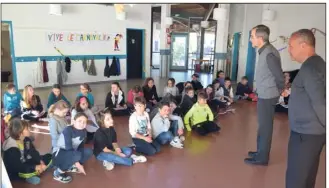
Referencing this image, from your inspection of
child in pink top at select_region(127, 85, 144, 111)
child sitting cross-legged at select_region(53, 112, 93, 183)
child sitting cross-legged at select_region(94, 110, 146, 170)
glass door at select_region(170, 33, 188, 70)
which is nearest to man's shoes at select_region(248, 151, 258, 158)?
child sitting cross-legged at select_region(94, 110, 146, 170)

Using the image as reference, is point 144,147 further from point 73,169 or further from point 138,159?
point 73,169

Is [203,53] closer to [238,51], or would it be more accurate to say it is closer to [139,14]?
[238,51]

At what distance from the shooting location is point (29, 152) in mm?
2441

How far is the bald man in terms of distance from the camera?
5.20 feet

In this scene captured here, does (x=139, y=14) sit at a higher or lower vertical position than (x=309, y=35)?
higher

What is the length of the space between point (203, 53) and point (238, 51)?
4.13 m

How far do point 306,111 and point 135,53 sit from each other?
7.98 meters

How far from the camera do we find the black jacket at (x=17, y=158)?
2303 mm

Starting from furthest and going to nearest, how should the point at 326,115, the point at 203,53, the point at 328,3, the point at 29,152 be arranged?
the point at 203,53 → the point at 29,152 → the point at 326,115 → the point at 328,3

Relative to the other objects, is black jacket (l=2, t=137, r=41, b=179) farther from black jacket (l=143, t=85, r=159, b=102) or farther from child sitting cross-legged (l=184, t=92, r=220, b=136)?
black jacket (l=143, t=85, r=159, b=102)

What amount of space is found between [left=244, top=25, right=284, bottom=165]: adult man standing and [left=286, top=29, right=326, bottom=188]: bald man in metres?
0.75

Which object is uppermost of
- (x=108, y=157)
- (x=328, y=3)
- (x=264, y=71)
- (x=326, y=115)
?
(x=328, y=3)

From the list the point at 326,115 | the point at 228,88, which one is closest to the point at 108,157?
the point at 326,115

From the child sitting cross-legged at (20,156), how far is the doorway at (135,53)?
683 centimetres
